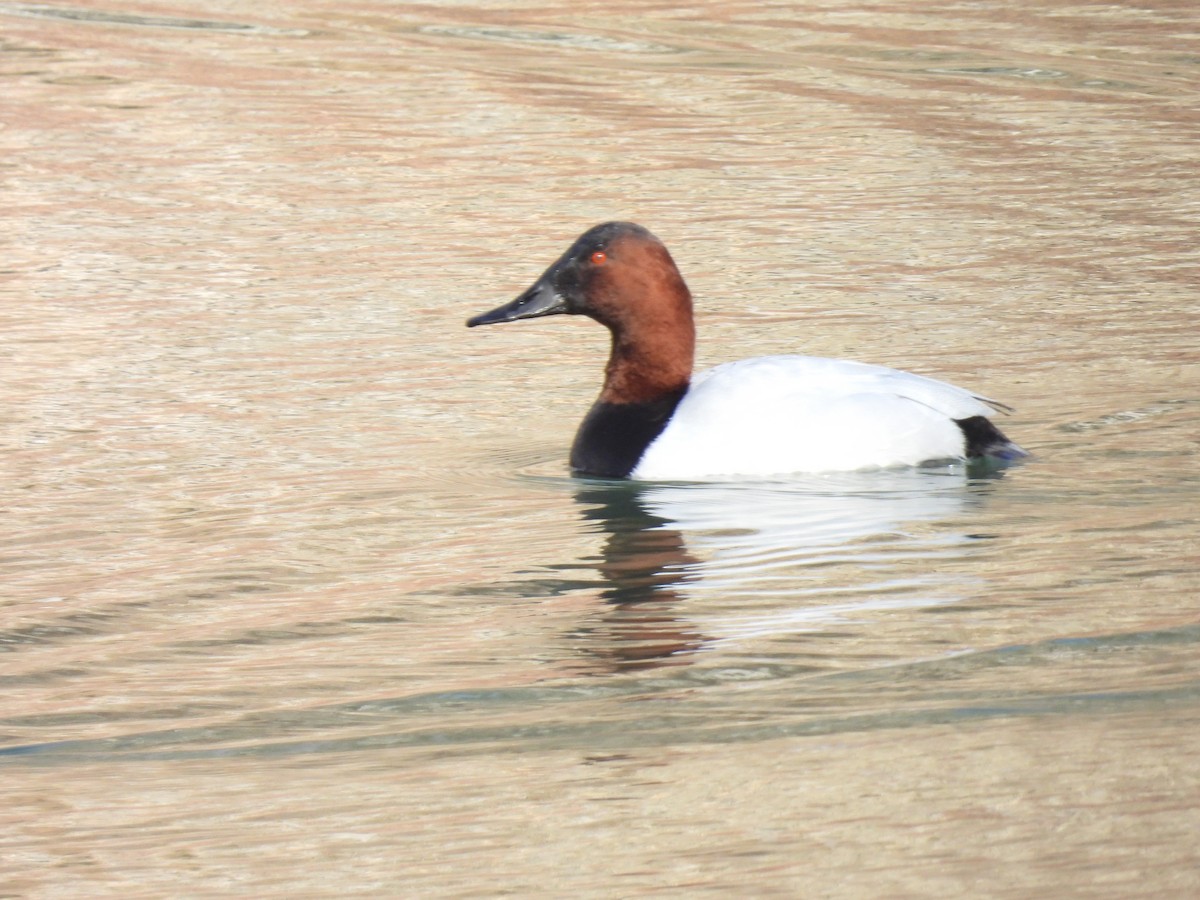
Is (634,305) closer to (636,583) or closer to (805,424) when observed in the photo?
(805,424)

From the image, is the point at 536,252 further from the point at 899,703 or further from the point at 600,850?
the point at 600,850

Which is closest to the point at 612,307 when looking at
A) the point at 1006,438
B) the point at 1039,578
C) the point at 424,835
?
the point at 1006,438

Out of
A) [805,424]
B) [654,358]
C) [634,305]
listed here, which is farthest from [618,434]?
[805,424]

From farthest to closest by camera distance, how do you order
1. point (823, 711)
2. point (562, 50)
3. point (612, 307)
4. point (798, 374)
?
point (562, 50), point (612, 307), point (798, 374), point (823, 711)

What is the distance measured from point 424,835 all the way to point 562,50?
14.4 meters

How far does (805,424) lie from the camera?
6758 mm

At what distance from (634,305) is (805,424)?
33.2 inches

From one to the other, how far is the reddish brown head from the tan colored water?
0.49 m

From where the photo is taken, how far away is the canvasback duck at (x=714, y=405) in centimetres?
677

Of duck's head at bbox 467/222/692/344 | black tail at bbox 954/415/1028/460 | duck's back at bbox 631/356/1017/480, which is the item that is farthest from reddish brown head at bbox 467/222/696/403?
black tail at bbox 954/415/1028/460

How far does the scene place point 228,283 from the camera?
34.4 ft

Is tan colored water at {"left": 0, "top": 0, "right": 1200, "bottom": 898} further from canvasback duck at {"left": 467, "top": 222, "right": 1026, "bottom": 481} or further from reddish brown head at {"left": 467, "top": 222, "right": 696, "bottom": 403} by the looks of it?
reddish brown head at {"left": 467, "top": 222, "right": 696, "bottom": 403}

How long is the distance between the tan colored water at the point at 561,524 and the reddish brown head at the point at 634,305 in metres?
0.49

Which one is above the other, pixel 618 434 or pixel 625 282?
pixel 625 282
